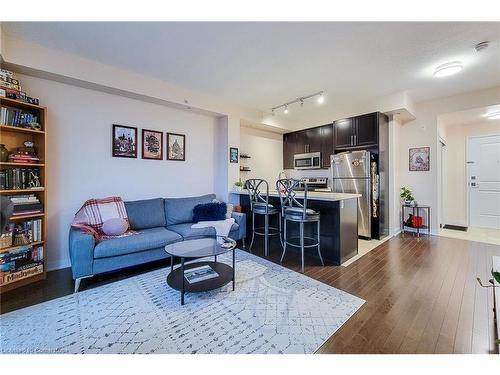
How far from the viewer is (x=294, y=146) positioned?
18.6ft

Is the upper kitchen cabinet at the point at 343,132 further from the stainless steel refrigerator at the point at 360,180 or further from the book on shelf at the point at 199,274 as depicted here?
the book on shelf at the point at 199,274

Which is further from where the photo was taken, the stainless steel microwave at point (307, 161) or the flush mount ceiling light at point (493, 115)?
the stainless steel microwave at point (307, 161)

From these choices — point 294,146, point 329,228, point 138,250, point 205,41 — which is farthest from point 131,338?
point 294,146

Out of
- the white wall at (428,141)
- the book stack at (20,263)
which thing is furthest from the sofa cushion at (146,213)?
the white wall at (428,141)

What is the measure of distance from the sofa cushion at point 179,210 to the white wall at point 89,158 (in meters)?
0.32

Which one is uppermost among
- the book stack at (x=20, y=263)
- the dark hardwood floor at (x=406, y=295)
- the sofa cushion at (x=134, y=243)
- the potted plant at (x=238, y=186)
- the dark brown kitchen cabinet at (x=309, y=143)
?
the dark brown kitchen cabinet at (x=309, y=143)

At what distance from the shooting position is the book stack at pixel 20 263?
2.18 metres

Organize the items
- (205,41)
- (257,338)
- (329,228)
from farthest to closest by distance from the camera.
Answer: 1. (329,228)
2. (205,41)
3. (257,338)

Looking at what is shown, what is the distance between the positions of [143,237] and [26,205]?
120 centimetres

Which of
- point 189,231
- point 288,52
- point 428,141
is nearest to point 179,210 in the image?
point 189,231

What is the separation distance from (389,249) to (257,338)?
290 centimetres

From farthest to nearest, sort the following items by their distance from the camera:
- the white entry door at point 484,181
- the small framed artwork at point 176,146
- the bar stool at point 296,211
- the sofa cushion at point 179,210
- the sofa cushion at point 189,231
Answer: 1. the white entry door at point 484,181
2. the small framed artwork at point 176,146
3. the sofa cushion at point 179,210
4. the sofa cushion at point 189,231
5. the bar stool at point 296,211

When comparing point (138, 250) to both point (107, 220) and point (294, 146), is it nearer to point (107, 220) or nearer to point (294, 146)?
point (107, 220)

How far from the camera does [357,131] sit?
437 centimetres
